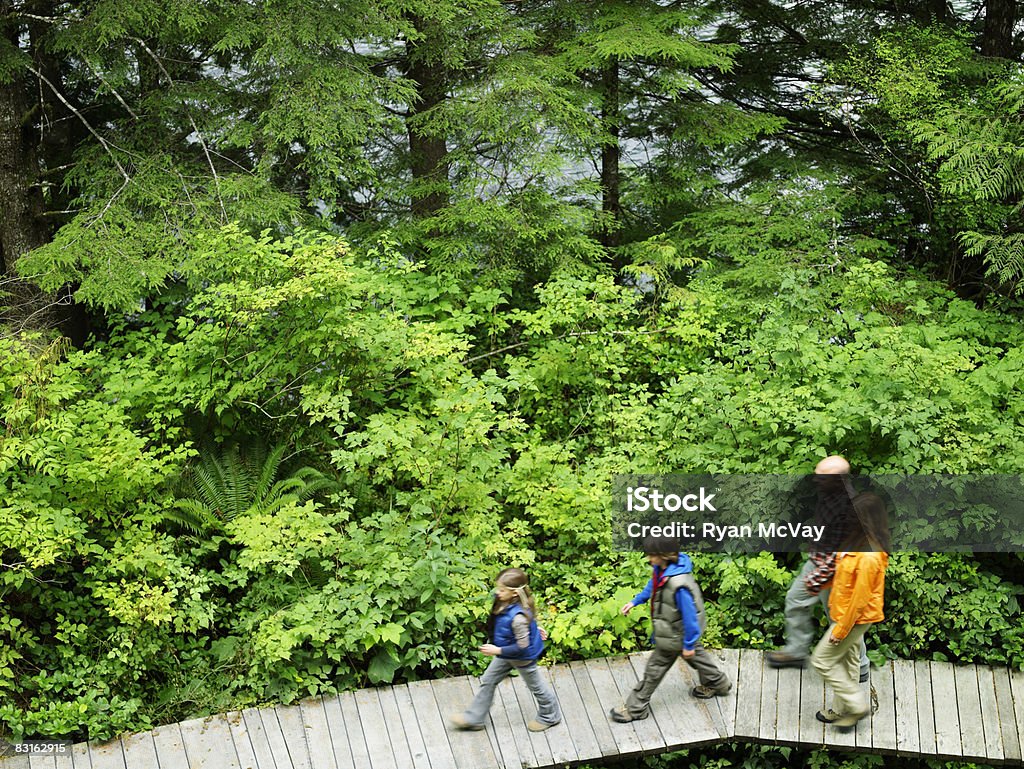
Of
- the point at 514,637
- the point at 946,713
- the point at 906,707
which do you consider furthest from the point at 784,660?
the point at 514,637

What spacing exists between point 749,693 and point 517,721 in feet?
5.42

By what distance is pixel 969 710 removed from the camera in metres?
6.16

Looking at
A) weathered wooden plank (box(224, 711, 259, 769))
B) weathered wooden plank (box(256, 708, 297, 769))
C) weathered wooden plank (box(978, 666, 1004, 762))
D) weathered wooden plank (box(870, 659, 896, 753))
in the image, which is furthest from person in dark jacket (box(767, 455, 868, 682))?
weathered wooden plank (box(224, 711, 259, 769))

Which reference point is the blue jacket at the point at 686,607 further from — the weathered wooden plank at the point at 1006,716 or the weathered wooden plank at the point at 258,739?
the weathered wooden plank at the point at 258,739

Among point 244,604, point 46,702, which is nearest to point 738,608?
point 244,604

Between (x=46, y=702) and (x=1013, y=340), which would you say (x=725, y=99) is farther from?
(x=46, y=702)

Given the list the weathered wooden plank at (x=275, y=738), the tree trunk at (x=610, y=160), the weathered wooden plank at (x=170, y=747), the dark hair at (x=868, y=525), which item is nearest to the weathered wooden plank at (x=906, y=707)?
the dark hair at (x=868, y=525)

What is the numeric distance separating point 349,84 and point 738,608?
5.71 meters

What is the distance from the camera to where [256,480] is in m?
7.84

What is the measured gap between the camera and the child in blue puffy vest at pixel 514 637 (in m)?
5.57

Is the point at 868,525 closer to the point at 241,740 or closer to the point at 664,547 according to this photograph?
the point at 664,547

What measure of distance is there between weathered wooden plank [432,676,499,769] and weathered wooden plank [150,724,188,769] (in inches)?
66.3

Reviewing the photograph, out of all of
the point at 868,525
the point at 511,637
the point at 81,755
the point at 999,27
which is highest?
the point at 999,27

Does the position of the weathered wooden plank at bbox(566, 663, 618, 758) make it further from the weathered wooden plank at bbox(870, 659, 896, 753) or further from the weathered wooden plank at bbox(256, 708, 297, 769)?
the weathered wooden plank at bbox(256, 708, 297, 769)
